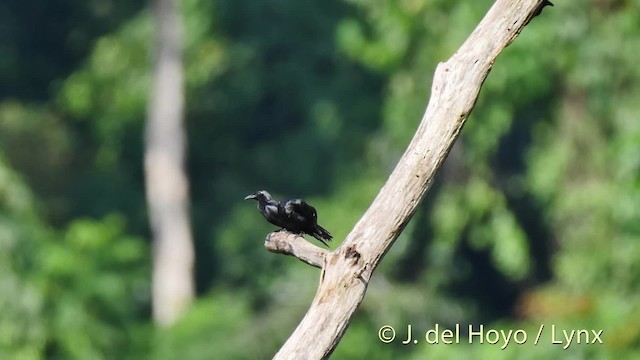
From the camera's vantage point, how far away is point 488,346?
12.3 meters

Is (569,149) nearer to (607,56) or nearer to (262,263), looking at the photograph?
(607,56)

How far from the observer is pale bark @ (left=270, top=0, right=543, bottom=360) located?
5.69 metres

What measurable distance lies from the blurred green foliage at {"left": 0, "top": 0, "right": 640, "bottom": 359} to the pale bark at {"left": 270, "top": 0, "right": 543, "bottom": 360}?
19.5 feet

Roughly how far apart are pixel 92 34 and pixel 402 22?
11543mm

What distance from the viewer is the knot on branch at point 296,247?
5789 millimetres

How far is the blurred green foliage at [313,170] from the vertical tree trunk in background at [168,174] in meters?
0.43

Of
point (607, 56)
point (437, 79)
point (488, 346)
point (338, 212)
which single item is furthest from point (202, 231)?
point (437, 79)

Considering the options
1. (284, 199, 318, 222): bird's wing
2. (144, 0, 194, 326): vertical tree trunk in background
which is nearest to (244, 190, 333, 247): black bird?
(284, 199, 318, 222): bird's wing

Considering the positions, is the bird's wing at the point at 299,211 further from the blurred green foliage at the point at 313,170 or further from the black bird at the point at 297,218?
the blurred green foliage at the point at 313,170

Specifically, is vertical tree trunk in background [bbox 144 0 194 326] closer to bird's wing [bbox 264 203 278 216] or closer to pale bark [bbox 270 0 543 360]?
bird's wing [bbox 264 203 278 216]

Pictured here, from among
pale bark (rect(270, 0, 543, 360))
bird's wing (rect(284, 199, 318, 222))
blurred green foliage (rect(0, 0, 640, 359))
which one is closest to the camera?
pale bark (rect(270, 0, 543, 360))

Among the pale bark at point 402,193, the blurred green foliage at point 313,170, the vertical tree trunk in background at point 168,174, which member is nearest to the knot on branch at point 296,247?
the pale bark at point 402,193

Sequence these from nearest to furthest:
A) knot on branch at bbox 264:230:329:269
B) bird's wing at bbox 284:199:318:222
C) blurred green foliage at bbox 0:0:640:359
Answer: knot on branch at bbox 264:230:329:269
bird's wing at bbox 284:199:318:222
blurred green foliage at bbox 0:0:640:359

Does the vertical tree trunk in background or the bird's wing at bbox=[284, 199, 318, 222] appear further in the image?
the vertical tree trunk in background
